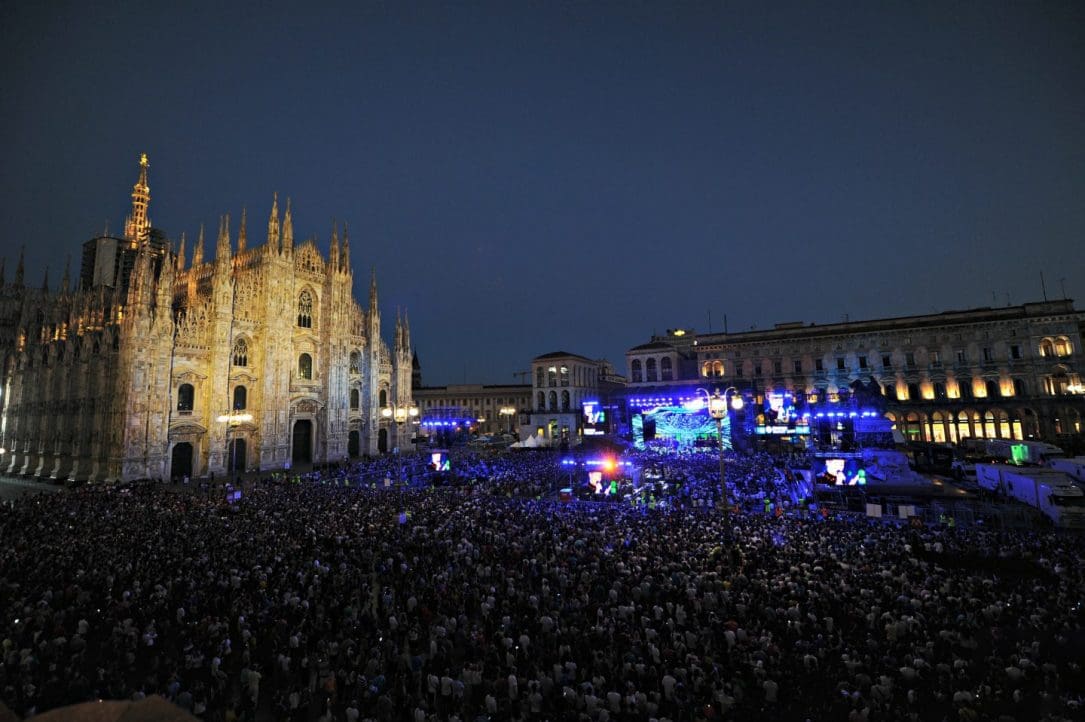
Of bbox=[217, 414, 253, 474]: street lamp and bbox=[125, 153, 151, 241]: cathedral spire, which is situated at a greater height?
bbox=[125, 153, 151, 241]: cathedral spire

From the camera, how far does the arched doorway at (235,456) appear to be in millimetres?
39812

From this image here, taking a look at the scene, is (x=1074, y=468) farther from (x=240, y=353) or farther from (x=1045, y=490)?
(x=240, y=353)

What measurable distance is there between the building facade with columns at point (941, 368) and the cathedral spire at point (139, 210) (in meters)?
70.9

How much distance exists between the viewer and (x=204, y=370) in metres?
37.9

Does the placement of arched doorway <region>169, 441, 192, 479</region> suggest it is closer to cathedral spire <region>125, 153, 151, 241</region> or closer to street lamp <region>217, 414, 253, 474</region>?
street lamp <region>217, 414, 253, 474</region>

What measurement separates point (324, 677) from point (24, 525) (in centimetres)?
1865

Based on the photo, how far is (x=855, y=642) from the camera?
403 inches

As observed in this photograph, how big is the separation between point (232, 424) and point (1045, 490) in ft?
165

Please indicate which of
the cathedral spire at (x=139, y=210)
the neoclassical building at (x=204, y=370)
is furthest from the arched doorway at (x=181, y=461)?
the cathedral spire at (x=139, y=210)

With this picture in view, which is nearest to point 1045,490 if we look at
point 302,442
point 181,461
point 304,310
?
point 302,442

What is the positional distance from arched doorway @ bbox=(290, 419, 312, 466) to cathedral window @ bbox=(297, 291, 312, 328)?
9143 millimetres

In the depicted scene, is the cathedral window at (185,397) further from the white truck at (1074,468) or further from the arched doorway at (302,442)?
the white truck at (1074,468)

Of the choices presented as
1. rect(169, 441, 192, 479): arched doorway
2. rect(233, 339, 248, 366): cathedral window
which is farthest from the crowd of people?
rect(233, 339, 248, 366): cathedral window

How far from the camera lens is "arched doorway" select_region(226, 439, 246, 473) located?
131 feet
